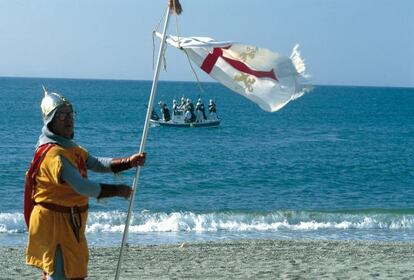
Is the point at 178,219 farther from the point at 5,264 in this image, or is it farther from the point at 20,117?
the point at 20,117

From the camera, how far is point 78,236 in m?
4.56

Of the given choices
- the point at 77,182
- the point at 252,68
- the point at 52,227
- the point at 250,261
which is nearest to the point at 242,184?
the point at 250,261

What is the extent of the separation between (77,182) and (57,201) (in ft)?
0.73

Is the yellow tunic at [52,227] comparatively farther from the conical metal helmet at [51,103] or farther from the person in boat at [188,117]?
the person in boat at [188,117]

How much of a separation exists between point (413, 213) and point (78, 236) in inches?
674

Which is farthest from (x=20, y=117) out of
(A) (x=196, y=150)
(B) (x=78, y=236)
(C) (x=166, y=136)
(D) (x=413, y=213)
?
(B) (x=78, y=236)

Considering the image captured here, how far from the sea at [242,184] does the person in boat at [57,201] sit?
0.60 meters

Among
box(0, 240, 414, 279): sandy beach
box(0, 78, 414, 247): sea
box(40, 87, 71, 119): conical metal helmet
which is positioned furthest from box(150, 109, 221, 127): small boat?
box(40, 87, 71, 119): conical metal helmet

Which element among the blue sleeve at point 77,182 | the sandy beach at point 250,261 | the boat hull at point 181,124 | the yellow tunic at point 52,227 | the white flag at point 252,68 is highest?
the white flag at point 252,68

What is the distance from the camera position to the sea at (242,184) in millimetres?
16219

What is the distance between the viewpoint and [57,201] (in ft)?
14.7

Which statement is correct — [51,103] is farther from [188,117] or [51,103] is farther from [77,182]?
[188,117]

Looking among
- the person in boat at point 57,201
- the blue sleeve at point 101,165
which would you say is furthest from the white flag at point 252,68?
the person in boat at point 57,201

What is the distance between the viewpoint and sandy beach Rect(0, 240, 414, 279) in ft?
29.3
